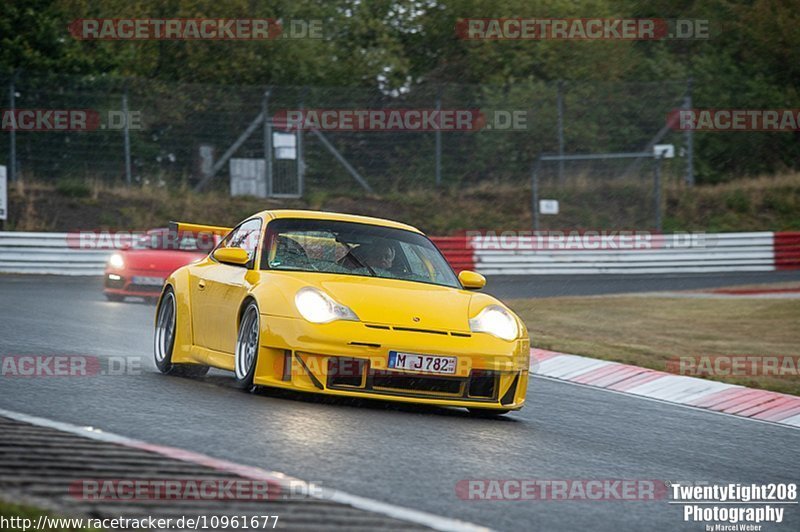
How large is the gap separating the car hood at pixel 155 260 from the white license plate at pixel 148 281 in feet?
0.37

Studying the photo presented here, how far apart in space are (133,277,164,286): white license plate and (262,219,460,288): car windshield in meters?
9.45

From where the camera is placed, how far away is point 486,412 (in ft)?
28.1

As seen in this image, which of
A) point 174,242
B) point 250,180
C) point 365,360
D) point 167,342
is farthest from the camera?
point 250,180

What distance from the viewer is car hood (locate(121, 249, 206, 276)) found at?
18.3m

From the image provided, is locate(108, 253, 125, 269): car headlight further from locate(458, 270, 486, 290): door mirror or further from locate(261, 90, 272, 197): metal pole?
locate(458, 270, 486, 290): door mirror

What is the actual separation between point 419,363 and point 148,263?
36.5 feet

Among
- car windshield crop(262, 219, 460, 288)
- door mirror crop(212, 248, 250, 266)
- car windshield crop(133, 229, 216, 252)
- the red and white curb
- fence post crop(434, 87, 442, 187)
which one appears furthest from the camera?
fence post crop(434, 87, 442, 187)

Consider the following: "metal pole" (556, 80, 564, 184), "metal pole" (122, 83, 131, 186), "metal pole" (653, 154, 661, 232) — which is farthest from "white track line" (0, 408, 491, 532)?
"metal pole" (653, 154, 661, 232)

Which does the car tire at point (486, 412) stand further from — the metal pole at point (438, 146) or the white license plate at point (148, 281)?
the metal pole at point (438, 146)

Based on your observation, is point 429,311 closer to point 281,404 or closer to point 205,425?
point 281,404

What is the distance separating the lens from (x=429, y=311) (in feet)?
26.7

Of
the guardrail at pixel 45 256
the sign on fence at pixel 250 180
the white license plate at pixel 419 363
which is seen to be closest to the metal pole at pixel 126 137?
the sign on fence at pixel 250 180

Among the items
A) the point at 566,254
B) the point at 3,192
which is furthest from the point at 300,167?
the point at 3,192

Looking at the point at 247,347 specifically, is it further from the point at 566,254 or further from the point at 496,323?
the point at 566,254
